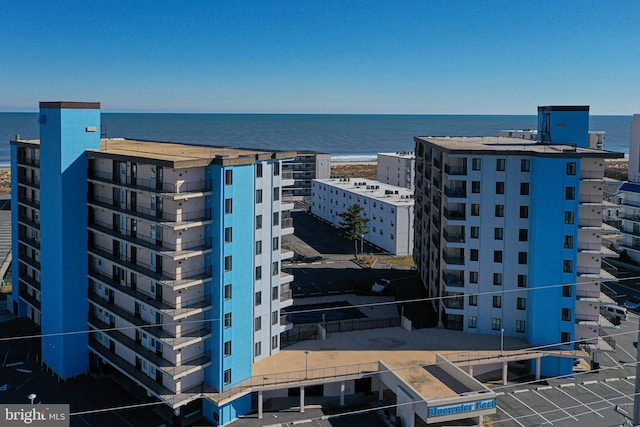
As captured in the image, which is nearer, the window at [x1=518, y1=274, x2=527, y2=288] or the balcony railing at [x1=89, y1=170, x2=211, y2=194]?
the balcony railing at [x1=89, y1=170, x2=211, y2=194]

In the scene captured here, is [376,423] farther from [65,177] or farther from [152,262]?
[65,177]

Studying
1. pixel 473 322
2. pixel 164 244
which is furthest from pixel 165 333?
pixel 473 322

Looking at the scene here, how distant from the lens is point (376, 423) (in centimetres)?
3950

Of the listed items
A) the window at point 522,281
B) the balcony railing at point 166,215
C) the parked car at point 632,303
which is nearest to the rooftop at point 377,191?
the parked car at point 632,303

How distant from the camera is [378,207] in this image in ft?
284

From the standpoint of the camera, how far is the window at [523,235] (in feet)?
153

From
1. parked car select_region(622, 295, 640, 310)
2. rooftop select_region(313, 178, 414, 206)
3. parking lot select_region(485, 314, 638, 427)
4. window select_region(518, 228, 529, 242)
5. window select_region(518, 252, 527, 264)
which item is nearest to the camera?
parking lot select_region(485, 314, 638, 427)

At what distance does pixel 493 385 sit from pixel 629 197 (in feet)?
156

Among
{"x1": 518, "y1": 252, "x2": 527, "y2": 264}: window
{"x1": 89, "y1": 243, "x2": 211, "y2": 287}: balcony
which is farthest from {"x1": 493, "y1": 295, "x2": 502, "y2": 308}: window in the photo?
{"x1": 89, "y1": 243, "x2": 211, "y2": 287}: balcony

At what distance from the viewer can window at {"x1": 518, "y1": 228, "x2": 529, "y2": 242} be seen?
153ft

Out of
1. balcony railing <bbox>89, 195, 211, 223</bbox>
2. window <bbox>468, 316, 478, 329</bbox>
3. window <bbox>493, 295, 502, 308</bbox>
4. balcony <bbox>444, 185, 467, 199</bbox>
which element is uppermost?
balcony <bbox>444, 185, 467, 199</bbox>

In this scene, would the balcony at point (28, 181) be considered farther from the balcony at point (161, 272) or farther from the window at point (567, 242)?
the window at point (567, 242)

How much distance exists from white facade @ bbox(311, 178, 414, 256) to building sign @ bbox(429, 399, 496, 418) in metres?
45.1

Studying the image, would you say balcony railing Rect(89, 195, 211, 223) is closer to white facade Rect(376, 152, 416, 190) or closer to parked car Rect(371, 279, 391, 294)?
parked car Rect(371, 279, 391, 294)
